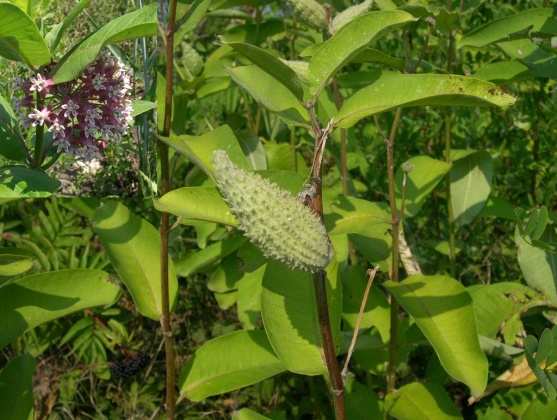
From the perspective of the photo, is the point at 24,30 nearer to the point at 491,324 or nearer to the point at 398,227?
the point at 398,227

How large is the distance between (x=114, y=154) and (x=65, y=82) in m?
0.37

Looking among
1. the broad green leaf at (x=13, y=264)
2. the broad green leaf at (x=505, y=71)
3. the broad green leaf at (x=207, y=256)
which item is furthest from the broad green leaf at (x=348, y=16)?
the broad green leaf at (x=13, y=264)

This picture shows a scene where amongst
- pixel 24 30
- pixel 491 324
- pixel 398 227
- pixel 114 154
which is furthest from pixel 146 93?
pixel 491 324

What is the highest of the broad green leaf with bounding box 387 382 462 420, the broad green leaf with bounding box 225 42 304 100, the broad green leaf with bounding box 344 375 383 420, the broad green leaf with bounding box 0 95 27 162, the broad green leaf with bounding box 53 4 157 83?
the broad green leaf with bounding box 53 4 157 83

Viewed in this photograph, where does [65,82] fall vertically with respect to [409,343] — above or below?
above

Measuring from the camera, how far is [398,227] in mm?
1534

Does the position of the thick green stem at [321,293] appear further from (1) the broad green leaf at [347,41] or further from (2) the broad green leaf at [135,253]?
(2) the broad green leaf at [135,253]

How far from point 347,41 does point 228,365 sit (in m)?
0.68

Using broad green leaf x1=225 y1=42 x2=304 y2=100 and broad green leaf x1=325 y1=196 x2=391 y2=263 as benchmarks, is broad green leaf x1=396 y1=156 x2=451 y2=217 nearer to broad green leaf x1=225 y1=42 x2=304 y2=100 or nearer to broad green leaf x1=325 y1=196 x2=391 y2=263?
broad green leaf x1=325 y1=196 x2=391 y2=263

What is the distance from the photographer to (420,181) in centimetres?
183

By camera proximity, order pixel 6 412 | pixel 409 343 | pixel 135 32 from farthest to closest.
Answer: pixel 409 343 → pixel 6 412 → pixel 135 32

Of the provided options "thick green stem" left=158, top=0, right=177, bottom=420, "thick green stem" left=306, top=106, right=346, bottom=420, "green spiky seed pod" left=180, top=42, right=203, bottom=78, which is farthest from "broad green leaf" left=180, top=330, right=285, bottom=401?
"green spiky seed pod" left=180, top=42, right=203, bottom=78

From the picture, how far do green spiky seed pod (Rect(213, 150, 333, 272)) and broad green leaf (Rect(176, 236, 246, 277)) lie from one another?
88 cm

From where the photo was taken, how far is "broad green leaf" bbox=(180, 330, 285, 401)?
4.89ft
